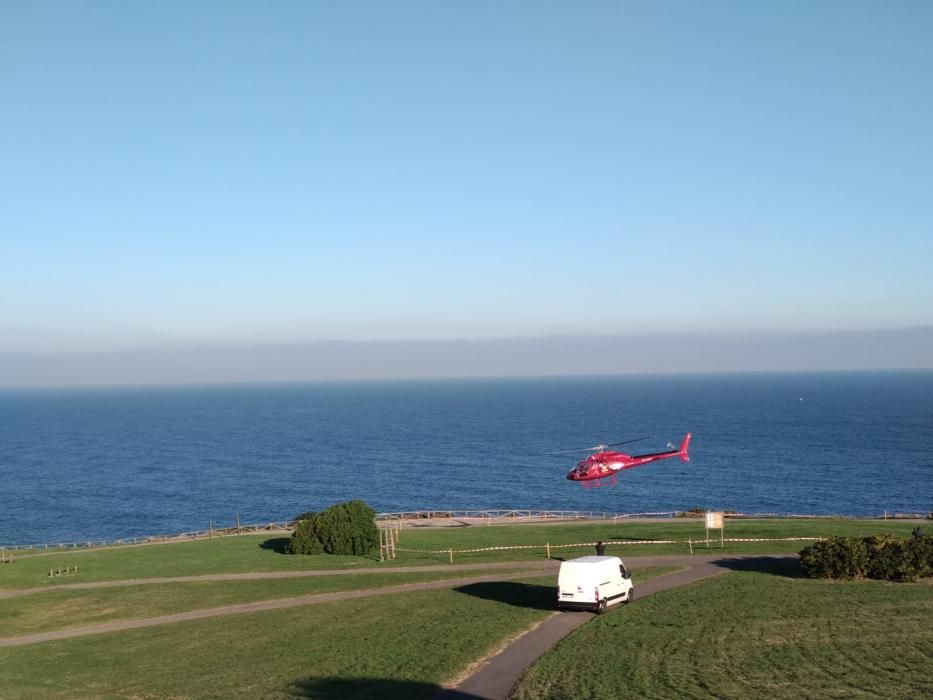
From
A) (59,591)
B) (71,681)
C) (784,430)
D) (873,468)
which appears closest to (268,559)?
(59,591)

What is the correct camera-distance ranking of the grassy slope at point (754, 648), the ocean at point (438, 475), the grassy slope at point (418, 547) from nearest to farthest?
the grassy slope at point (754, 648)
the grassy slope at point (418, 547)
the ocean at point (438, 475)

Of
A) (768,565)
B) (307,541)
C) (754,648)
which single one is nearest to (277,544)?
(307,541)

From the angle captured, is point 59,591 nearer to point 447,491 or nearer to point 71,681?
point 71,681

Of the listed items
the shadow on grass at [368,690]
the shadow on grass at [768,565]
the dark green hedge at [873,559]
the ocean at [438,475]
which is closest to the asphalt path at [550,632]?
the shadow on grass at [768,565]

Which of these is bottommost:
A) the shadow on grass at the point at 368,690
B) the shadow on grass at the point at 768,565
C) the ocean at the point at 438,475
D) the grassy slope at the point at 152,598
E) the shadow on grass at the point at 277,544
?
the ocean at the point at 438,475

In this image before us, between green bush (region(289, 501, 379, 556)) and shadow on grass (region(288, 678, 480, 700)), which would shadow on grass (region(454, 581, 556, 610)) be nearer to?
Answer: shadow on grass (region(288, 678, 480, 700))

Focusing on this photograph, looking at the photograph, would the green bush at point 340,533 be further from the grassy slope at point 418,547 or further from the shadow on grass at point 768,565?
the shadow on grass at point 768,565

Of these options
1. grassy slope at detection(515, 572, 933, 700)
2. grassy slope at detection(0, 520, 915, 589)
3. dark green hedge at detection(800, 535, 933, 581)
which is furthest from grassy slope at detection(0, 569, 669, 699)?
dark green hedge at detection(800, 535, 933, 581)
